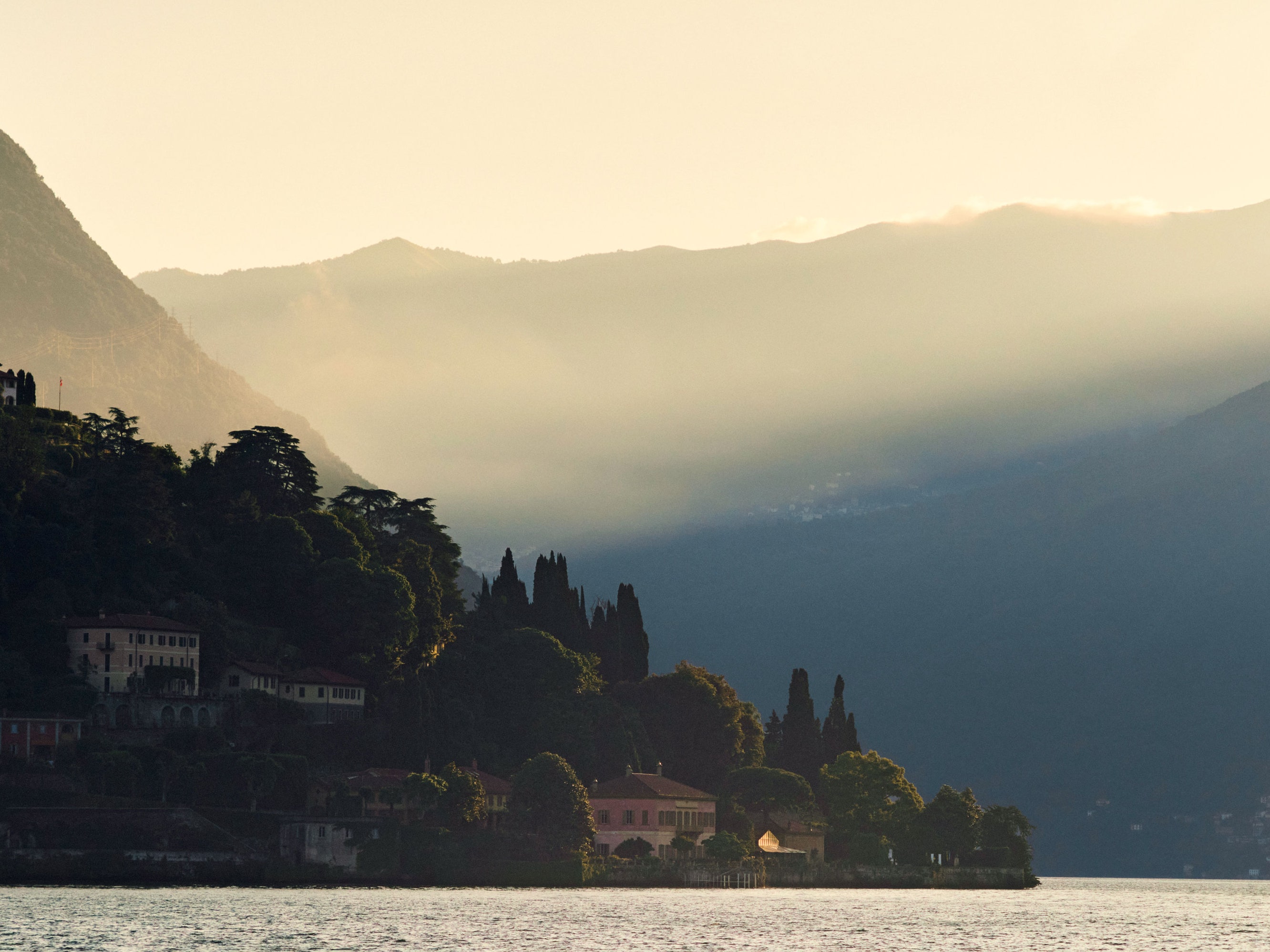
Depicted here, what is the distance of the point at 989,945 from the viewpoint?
115 metres

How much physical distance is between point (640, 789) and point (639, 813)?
8.04 feet

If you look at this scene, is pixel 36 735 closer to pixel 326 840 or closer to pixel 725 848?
pixel 326 840

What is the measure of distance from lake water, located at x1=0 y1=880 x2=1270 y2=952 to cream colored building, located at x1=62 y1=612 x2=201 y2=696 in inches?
1127

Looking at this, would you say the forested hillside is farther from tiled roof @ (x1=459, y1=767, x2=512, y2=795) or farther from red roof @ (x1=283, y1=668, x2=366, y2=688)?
tiled roof @ (x1=459, y1=767, x2=512, y2=795)

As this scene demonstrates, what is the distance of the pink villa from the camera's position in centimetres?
19050

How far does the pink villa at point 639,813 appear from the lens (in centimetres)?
19050

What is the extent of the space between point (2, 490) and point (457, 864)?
5923cm

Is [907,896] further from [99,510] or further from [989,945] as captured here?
[99,510]

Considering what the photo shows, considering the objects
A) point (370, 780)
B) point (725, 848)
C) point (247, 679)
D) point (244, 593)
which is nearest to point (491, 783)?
point (370, 780)

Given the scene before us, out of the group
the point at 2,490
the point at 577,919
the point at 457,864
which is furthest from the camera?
the point at 2,490

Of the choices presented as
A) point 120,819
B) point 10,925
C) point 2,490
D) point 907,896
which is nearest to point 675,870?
point 907,896

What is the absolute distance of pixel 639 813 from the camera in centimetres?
19038

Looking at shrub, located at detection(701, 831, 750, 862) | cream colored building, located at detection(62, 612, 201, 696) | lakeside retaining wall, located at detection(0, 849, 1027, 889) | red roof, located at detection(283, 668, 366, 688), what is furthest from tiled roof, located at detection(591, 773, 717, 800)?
cream colored building, located at detection(62, 612, 201, 696)

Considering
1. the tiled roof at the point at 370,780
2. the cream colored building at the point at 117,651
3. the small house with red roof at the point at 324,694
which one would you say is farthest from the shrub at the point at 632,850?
the cream colored building at the point at 117,651
